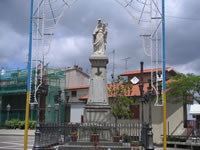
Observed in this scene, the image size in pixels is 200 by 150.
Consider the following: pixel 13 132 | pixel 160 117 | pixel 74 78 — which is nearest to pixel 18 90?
pixel 13 132

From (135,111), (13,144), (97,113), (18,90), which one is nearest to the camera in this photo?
(97,113)

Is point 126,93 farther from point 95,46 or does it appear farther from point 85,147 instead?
point 85,147

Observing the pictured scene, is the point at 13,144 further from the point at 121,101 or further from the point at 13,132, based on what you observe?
the point at 13,132

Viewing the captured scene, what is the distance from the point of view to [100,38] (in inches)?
643

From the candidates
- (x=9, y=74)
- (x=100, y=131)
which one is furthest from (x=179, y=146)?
(x=9, y=74)

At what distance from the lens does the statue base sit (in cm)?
1502

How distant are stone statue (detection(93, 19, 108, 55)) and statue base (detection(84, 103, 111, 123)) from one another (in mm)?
3336

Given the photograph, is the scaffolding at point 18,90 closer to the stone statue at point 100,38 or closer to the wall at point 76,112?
the wall at point 76,112

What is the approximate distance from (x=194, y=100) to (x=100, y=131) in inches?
440

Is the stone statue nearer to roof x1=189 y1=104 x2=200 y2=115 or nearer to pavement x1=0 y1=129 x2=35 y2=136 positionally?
roof x1=189 y1=104 x2=200 y2=115

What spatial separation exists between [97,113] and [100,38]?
4.63 metres

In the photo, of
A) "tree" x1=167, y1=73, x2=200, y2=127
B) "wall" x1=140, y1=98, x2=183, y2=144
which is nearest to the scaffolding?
"wall" x1=140, y1=98, x2=183, y2=144

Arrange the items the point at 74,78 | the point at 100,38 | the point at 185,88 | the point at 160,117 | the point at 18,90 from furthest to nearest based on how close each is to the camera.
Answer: the point at 74,78 < the point at 18,90 < the point at 160,117 < the point at 185,88 < the point at 100,38

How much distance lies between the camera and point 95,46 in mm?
16375
